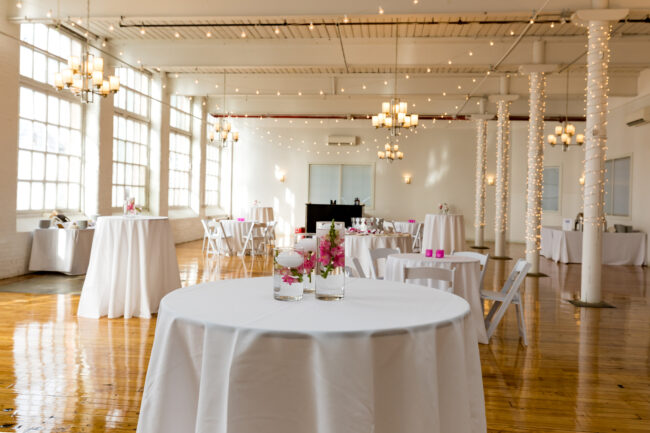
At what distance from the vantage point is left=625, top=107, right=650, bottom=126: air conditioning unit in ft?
39.3

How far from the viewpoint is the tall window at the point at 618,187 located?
1326 cm

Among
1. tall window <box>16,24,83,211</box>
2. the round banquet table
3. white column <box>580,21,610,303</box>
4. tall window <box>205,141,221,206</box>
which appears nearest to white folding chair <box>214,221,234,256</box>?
tall window <box>16,24,83,211</box>

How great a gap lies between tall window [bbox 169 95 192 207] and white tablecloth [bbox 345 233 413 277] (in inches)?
337

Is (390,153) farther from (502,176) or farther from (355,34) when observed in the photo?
(355,34)

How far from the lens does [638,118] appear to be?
12.4 meters

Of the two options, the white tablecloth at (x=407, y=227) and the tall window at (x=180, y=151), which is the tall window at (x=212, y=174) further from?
the white tablecloth at (x=407, y=227)

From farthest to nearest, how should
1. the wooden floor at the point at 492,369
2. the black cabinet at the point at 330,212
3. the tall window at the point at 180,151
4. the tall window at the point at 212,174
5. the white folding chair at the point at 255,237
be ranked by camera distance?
1. the tall window at the point at 212,174
2. the black cabinet at the point at 330,212
3. the tall window at the point at 180,151
4. the white folding chair at the point at 255,237
5. the wooden floor at the point at 492,369

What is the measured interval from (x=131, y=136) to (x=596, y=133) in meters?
9.74

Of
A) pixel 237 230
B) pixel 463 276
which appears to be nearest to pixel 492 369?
pixel 463 276

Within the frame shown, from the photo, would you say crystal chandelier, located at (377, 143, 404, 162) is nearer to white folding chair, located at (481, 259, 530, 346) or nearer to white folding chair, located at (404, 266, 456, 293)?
white folding chair, located at (481, 259, 530, 346)

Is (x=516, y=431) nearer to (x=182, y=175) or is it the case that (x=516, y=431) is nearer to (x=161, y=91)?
(x=161, y=91)

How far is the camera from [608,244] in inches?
475

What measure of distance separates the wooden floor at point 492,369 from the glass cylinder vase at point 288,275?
1466 mm

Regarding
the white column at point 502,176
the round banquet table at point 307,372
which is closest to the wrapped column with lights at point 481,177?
the white column at point 502,176
